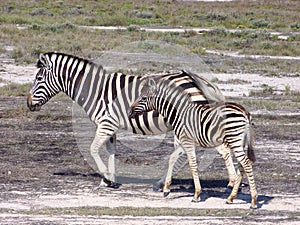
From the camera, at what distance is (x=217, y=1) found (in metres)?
73.4

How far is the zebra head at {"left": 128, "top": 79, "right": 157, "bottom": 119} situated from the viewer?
11562 millimetres

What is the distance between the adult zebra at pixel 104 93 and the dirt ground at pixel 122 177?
0.76 metres

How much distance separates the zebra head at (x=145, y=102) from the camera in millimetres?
11562

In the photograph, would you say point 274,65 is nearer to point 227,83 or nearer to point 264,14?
point 227,83

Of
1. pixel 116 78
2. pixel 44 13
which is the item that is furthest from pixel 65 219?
pixel 44 13

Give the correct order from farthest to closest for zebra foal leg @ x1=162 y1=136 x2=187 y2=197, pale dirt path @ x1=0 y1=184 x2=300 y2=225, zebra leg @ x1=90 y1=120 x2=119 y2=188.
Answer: zebra leg @ x1=90 y1=120 x2=119 y2=188
zebra foal leg @ x1=162 y1=136 x2=187 y2=197
pale dirt path @ x1=0 y1=184 x2=300 y2=225

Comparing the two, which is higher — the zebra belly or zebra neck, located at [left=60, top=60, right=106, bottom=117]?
zebra neck, located at [left=60, top=60, right=106, bottom=117]

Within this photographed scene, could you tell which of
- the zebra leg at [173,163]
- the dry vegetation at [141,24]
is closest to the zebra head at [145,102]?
the zebra leg at [173,163]

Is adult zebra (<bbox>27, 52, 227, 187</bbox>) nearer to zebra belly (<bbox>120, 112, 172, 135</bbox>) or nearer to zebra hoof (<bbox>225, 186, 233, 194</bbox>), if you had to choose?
zebra belly (<bbox>120, 112, 172, 135</bbox>)

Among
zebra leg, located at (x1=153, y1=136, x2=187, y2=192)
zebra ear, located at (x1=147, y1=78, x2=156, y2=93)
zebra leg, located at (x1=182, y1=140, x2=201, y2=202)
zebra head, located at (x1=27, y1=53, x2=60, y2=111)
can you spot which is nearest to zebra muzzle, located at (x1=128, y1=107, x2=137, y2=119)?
zebra ear, located at (x1=147, y1=78, x2=156, y2=93)

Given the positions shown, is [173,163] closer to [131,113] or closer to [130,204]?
[131,113]

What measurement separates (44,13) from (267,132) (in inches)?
1480

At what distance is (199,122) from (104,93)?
2020 millimetres

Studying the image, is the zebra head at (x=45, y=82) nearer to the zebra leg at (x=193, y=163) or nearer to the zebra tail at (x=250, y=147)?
the zebra leg at (x=193, y=163)
